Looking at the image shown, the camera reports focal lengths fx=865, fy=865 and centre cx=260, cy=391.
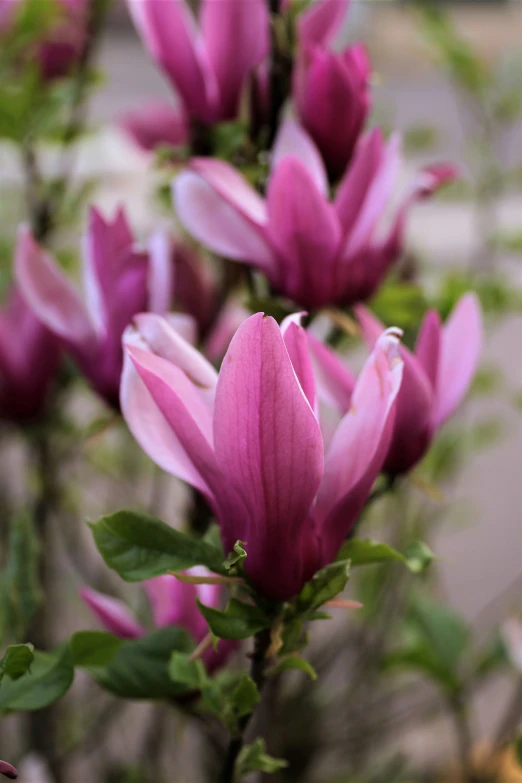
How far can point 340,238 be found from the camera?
260mm

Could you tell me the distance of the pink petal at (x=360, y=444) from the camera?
19 centimetres

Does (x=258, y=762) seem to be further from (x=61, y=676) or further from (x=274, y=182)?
(x=274, y=182)

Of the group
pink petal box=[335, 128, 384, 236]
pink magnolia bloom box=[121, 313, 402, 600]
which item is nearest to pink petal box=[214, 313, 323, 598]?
pink magnolia bloom box=[121, 313, 402, 600]

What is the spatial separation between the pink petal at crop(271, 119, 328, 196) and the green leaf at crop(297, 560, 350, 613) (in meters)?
0.12

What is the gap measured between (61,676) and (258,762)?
0.17ft

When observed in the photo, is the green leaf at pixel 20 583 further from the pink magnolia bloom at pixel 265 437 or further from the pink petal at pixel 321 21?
the pink petal at pixel 321 21

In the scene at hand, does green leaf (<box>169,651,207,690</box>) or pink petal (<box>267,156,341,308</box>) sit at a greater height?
pink petal (<box>267,156,341,308</box>)

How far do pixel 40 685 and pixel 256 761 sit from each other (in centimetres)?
5

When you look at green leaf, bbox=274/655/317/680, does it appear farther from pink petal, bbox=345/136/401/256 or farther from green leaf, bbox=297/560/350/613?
pink petal, bbox=345/136/401/256

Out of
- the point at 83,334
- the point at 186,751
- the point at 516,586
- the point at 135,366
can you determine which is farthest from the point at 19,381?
the point at 516,586

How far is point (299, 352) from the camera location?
0.61 feet

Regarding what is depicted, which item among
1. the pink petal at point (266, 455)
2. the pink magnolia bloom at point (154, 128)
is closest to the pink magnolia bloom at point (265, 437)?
the pink petal at point (266, 455)

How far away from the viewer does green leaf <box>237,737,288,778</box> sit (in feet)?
0.67

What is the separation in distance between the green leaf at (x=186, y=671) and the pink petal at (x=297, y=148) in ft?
0.46
